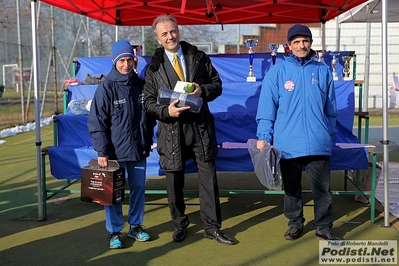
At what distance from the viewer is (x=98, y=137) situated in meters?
3.85

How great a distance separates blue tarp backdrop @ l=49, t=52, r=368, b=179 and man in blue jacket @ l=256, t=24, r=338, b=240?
2.31 ft

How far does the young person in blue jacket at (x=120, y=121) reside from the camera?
12.7ft

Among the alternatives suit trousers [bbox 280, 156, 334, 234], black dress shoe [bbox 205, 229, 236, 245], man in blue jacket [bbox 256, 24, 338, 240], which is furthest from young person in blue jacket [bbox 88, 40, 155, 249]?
suit trousers [bbox 280, 156, 334, 234]

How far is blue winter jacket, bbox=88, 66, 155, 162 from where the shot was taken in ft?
12.7

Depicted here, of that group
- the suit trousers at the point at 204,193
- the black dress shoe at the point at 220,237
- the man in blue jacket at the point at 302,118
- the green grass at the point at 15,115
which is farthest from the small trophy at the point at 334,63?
the green grass at the point at 15,115

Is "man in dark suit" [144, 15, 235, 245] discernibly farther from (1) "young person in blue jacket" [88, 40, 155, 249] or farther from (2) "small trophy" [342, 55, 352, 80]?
(2) "small trophy" [342, 55, 352, 80]

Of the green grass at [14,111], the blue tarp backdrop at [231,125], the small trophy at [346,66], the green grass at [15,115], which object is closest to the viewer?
the blue tarp backdrop at [231,125]

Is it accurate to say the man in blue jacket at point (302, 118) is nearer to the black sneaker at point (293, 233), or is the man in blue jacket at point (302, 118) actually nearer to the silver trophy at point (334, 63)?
the black sneaker at point (293, 233)

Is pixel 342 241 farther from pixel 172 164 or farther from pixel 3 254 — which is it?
pixel 3 254

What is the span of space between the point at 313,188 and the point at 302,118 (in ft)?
2.08

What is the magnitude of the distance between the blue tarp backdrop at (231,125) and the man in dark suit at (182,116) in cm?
70

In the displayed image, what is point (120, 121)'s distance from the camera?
3.90 m

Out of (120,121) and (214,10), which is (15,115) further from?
(120,121)

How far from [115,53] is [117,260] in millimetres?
1663
